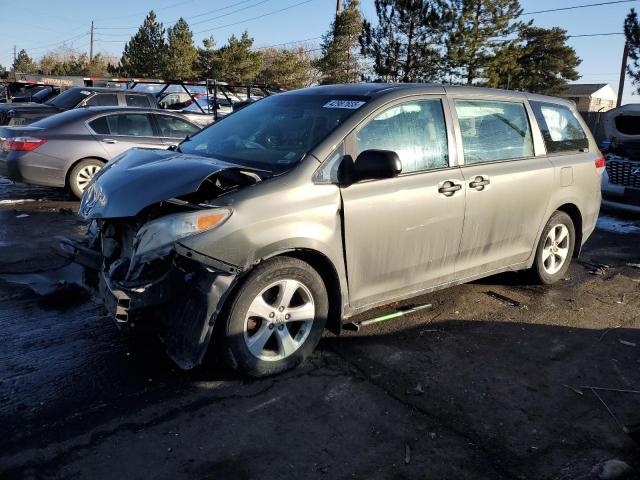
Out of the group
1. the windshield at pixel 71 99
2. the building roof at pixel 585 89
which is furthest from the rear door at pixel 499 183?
the building roof at pixel 585 89

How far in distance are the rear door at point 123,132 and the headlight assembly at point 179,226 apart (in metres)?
6.14

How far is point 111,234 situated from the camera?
3.66 m

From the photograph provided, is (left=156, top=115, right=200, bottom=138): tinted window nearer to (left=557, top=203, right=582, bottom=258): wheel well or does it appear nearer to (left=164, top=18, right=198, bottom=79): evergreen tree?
(left=557, top=203, right=582, bottom=258): wheel well

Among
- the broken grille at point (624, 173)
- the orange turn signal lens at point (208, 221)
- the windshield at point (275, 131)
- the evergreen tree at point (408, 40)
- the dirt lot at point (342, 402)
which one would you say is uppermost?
the evergreen tree at point (408, 40)

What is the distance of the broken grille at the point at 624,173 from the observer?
9067 millimetres

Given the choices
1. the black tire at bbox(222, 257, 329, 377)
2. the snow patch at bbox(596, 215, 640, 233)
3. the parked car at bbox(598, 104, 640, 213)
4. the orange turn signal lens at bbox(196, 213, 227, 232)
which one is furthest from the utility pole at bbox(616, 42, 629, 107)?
the orange turn signal lens at bbox(196, 213, 227, 232)

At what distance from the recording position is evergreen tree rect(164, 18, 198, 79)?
44.0m

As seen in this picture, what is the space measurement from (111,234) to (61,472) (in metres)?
1.57

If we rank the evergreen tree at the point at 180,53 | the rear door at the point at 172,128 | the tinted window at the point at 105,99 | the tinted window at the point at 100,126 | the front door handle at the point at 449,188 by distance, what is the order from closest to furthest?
the front door handle at the point at 449,188, the tinted window at the point at 100,126, the rear door at the point at 172,128, the tinted window at the point at 105,99, the evergreen tree at the point at 180,53

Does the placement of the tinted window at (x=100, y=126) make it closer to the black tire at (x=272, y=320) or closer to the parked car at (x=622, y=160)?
the black tire at (x=272, y=320)

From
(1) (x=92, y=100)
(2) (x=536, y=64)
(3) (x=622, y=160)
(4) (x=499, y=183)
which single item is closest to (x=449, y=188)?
(4) (x=499, y=183)

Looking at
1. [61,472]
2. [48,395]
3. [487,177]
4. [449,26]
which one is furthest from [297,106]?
[449,26]

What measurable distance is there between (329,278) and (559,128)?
10.2 ft

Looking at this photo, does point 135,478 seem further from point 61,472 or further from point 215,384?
point 215,384
